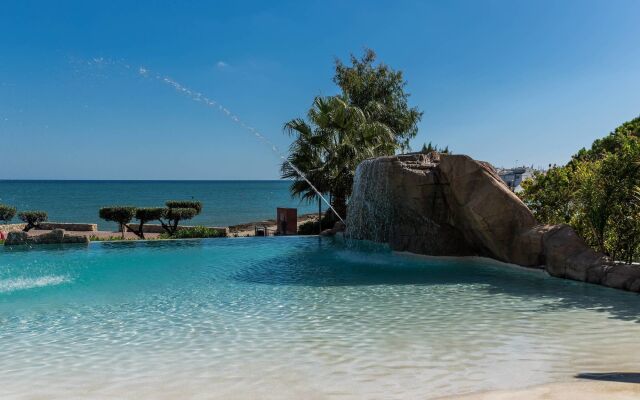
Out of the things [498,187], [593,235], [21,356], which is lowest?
[21,356]

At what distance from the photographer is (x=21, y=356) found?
659 centimetres

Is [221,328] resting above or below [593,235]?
below

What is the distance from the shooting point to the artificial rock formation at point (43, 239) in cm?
1934

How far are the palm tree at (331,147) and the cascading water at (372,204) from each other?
4.41 metres

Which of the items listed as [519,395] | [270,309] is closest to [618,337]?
[519,395]

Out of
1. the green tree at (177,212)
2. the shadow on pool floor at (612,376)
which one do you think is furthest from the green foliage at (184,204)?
the shadow on pool floor at (612,376)

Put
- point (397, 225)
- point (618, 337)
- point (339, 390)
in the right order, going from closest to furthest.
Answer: point (339, 390)
point (618, 337)
point (397, 225)

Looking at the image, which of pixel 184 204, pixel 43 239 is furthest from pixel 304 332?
pixel 184 204

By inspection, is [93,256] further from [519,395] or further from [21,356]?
[519,395]

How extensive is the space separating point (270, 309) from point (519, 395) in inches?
201

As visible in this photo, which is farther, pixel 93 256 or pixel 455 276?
pixel 93 256

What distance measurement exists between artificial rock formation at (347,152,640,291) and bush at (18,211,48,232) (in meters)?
19.7

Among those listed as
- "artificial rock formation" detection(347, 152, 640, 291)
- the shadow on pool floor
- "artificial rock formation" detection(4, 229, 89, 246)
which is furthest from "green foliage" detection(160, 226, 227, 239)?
the shadow on pool floor

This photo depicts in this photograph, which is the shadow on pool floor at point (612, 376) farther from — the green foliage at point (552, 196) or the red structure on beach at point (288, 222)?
the red structure on beach at point (288, 222)
